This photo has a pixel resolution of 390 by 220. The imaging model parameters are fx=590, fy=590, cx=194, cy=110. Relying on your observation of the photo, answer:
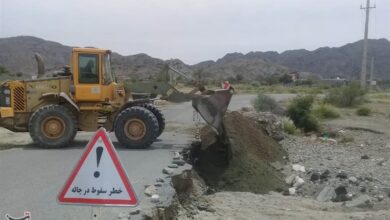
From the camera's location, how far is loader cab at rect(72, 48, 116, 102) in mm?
16453

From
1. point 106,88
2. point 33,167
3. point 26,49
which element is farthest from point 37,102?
point 26,49

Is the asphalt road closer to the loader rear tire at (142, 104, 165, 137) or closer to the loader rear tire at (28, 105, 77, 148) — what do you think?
the loader rear tire at (28, 105, 77, 148)

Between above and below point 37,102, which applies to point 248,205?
below

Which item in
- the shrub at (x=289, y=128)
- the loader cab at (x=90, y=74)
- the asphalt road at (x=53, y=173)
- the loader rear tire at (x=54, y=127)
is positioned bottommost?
the shrub at (x=289, y=128)

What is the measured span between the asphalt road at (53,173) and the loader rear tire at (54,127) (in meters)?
0.36

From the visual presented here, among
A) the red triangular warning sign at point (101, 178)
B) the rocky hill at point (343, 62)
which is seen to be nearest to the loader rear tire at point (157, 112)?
the red triangular warning sign at point (101, 178)

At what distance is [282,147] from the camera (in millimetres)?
19953

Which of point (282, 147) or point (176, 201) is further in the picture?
point (282, 147)

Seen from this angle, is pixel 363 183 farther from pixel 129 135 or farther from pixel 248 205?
pixel 129 135

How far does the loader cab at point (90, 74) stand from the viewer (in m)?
16.5

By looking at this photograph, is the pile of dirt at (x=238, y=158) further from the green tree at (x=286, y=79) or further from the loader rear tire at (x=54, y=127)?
the green tree at (x=286, y=79)

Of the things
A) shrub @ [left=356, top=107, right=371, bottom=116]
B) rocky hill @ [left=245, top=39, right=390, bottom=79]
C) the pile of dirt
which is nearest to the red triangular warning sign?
the pile of dirt

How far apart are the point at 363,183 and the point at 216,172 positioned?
374cm

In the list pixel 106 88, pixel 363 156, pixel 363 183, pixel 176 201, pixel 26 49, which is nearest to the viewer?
pixel 176 201
